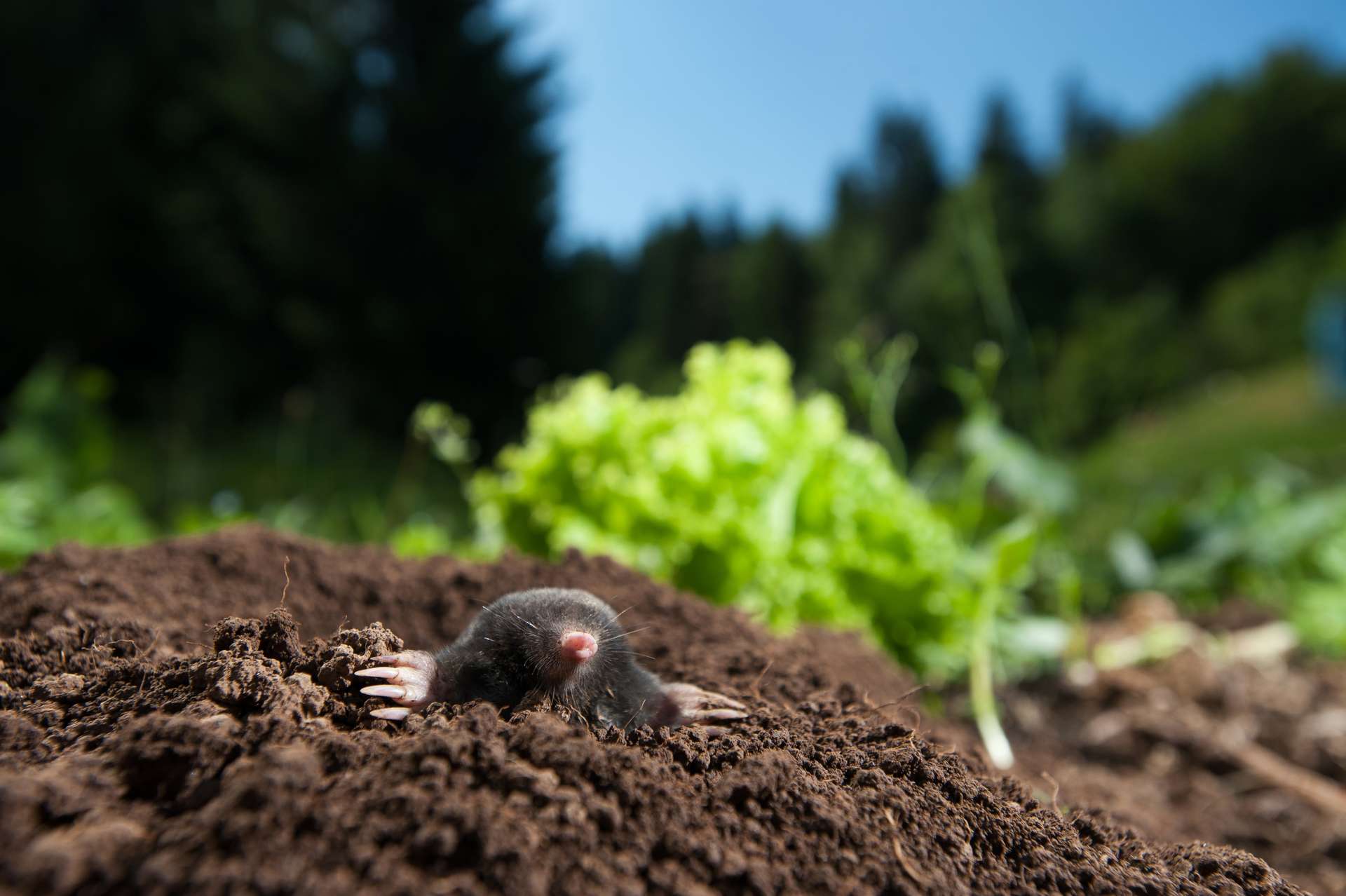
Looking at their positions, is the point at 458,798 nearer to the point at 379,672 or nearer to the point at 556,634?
the point at 379,672

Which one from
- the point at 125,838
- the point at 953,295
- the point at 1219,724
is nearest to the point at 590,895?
the point at 125,838

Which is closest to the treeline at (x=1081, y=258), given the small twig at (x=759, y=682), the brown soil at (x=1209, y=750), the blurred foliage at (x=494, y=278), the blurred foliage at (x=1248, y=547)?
the blurred foliage at (x=494, y=278)

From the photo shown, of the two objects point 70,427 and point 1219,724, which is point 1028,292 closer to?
point 1219,724

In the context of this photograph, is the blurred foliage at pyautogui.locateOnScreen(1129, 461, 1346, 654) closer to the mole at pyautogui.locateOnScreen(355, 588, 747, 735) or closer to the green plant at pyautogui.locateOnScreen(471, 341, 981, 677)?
the green plant at pyautogui.locateOnScreen(471, 341, 981, 677)

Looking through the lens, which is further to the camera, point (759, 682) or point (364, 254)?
point (364, 254)

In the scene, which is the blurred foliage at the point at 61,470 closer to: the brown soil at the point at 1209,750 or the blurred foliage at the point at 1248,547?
the brown soil at the point at 1209,750

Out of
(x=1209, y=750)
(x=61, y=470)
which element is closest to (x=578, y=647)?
(x=1209, y=750)
